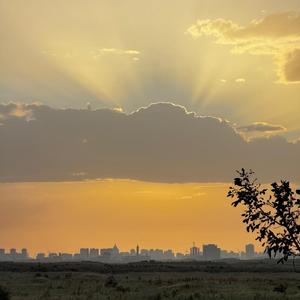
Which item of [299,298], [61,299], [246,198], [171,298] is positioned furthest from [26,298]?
[246,198]

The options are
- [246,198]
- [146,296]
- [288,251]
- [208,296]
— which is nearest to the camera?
[288,251]

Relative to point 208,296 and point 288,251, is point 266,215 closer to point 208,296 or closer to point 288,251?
point 288,251

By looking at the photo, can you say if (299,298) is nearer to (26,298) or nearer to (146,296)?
(146,296)

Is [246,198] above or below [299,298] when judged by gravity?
above

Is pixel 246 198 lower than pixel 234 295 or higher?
higher

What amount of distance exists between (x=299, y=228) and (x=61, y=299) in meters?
30.8

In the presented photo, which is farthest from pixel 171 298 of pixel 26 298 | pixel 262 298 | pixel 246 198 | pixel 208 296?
pixel 246 198

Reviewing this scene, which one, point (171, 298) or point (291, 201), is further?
point (171, 298)

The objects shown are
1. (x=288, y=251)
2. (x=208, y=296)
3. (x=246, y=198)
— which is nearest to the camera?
(x=288, y=251)

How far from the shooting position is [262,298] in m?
41.6

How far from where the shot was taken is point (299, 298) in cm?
4222

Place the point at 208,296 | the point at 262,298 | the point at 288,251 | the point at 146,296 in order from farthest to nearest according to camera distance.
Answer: the point at 146,296
the point at 208,296
the point at 262,298
the point at 288,251

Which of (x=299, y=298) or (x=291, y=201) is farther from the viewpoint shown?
(x=299, y=298)

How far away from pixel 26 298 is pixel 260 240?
3223cm
